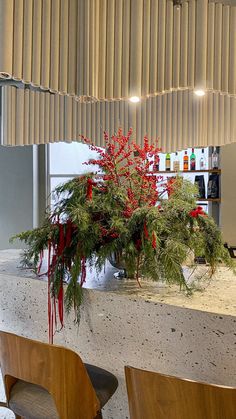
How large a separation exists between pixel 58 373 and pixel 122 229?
0.55m

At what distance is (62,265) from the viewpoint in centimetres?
147

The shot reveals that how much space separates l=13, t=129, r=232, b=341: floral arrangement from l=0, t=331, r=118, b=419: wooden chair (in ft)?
0.77

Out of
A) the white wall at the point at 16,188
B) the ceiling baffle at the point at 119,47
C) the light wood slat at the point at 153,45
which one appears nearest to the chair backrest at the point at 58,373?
the ceiling baffle at the point at 119,47

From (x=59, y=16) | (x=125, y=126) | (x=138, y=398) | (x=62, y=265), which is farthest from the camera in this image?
(x=125, y=126)

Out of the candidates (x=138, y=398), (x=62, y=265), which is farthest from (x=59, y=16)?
(x=138, y=398)

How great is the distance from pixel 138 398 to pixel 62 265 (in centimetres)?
59

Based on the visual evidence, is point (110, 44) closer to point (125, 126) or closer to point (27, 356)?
point (27, 356)

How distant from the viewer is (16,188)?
209 inches

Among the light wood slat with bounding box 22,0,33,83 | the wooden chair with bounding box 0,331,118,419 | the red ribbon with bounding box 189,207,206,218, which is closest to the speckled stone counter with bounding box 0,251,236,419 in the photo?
the wooden chair with bounding box 0,331,118,419

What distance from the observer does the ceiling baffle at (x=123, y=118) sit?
265cm

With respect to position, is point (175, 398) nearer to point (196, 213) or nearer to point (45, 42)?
point (196, 213)

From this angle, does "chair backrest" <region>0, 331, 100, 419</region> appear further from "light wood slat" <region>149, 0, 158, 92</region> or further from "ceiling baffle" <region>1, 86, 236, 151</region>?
"ceiling baffle" <region>1, 86, 236, 151</region>

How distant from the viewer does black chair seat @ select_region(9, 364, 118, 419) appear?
134 centimetres

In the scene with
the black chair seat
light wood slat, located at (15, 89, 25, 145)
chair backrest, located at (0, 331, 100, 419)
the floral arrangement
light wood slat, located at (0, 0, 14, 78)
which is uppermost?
light wood slat, located at (15, 89, 25, 145)
